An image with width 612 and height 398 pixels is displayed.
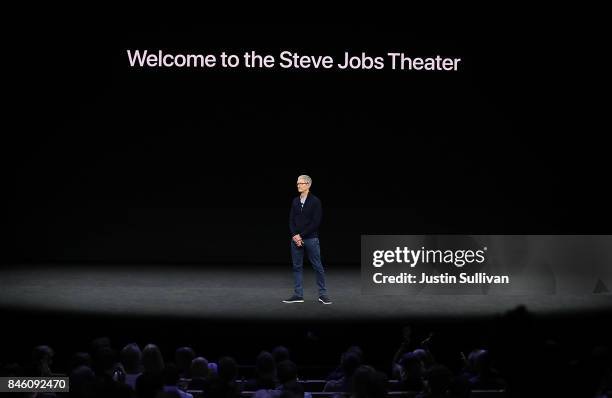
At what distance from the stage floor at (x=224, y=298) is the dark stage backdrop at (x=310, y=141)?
1202mm

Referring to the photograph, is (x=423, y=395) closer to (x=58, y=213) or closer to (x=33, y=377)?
(x=33, y=377)

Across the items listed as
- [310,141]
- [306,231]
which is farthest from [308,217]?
[310,141]

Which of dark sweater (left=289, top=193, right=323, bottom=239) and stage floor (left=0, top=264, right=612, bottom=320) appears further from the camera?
dark sweater (left=289, top=193, right=323, bottom=239)

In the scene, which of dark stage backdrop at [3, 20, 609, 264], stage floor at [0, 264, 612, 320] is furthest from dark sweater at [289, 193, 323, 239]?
dark stage backdrop at [3, 20, 609, 264]

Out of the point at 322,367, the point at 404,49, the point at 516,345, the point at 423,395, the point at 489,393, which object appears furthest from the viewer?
the point at 404,49

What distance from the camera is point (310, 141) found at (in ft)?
38.0

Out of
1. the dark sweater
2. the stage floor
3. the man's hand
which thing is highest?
the dark sweater

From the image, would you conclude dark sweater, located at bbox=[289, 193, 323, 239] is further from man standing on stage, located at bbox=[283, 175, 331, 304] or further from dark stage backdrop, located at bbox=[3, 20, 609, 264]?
dark stage backdrop, located at bbox=[3, 20, 609, 264]

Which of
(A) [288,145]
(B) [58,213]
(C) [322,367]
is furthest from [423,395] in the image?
(B) [58,213]

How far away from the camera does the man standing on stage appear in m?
8.34

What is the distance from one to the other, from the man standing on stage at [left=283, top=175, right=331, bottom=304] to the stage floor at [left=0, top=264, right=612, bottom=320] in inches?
12.5

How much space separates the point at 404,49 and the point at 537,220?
297 cm

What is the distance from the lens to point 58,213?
38.7 feet

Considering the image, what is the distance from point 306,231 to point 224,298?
4.11ft
